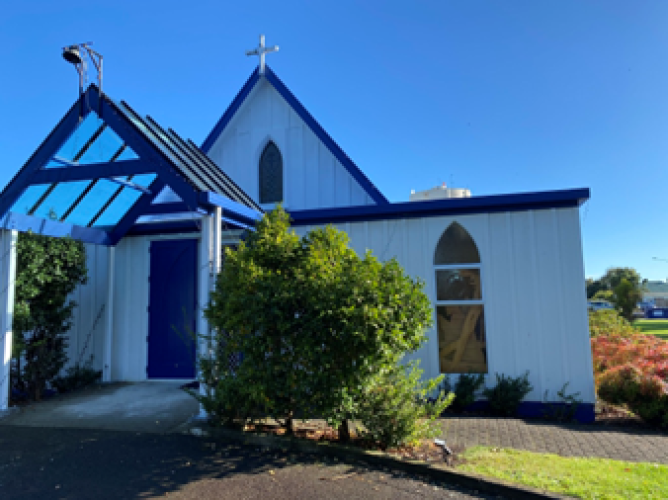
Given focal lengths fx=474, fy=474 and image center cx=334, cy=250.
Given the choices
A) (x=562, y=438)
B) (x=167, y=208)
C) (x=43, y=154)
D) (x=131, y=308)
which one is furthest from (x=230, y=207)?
(x=562, y=438)

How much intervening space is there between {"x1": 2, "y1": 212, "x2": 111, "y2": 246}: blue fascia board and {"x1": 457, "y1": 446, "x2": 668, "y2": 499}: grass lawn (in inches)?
275

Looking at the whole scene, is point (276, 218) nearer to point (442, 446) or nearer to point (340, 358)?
point (340, 358)

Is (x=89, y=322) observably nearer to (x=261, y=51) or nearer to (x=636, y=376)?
(x=261, y=51)

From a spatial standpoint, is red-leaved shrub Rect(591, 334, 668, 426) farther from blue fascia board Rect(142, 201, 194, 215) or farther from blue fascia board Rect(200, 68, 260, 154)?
blue fascia board Rect(200, 68, 260, 154)

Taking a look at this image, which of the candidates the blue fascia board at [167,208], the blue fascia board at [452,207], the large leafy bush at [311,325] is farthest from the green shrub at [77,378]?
the blue fascia board at [452,207]

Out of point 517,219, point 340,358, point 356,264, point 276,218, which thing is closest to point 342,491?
point 340,358

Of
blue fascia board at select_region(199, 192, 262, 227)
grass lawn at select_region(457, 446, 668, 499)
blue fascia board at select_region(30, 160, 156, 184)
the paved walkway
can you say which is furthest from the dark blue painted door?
grass lawn at select_region(457, 446, 668, 499)

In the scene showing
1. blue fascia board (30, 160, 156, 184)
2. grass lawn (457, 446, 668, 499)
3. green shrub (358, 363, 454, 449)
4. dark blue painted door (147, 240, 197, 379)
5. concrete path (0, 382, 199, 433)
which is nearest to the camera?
grass lawn (457, 446, 668, 499)

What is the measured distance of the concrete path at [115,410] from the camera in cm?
639

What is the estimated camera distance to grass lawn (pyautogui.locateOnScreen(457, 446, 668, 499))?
→ 415cm

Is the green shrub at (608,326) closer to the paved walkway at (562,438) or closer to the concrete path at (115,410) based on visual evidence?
the paved walkway at (562,438)

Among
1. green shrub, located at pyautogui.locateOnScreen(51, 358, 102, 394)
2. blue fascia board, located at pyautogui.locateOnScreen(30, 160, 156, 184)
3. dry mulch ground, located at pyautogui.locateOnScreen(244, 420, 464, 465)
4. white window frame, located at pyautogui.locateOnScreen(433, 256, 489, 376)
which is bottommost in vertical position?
dry mulch ground, located at pyautogui.locateOnScreen(244, 420, 464, 465)

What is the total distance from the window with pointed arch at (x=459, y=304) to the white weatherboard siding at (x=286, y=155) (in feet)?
9.81

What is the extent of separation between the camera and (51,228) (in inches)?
303
